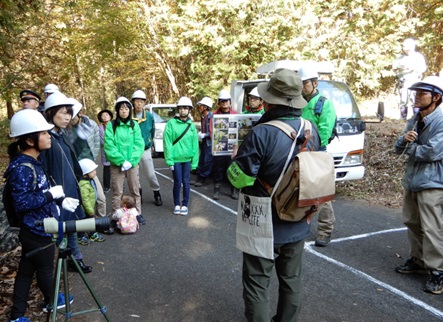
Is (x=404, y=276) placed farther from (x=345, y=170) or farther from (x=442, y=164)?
(x=345, y=170)

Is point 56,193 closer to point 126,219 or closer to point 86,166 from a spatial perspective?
point 86,166

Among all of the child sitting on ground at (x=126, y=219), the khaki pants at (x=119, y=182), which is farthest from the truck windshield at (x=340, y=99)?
the child sitting on ground at (x=126, y=219)

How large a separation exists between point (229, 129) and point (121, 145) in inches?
69.0

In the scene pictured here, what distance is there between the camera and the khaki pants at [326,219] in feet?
15.9

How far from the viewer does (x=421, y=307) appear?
3.47 metres

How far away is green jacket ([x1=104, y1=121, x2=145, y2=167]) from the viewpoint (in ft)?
18.1

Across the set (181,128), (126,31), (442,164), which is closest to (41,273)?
(181,128)

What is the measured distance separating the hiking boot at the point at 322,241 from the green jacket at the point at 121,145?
120 inches

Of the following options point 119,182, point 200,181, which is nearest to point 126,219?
point 119,182

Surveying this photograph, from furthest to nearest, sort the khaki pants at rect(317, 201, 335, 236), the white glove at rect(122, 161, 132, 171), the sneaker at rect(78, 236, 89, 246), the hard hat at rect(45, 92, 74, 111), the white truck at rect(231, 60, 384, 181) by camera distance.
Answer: the white truck at rect(231, 60, 384, 181) < the white glove at rect(122, 161, 132, 171) < the sneaker at rect(78, 236, 89, 246) < the khaki pants at rect(317, 201, 335, 236) < the hard hat at rect(45, 92, 74, 111)

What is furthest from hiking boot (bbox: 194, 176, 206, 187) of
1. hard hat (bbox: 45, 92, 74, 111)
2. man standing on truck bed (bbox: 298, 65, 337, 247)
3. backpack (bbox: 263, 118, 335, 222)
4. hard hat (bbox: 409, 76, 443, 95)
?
backpack (bbox: 263, 118, 335, 222)

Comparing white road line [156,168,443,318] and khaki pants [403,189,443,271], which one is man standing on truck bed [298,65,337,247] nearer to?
white road line [156,168,443,318]

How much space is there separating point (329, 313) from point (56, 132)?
11.3 ft

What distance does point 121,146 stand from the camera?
219 inches
